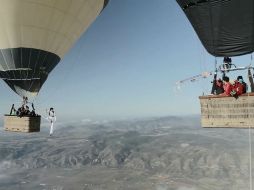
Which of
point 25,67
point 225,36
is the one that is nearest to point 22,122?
point 25,67

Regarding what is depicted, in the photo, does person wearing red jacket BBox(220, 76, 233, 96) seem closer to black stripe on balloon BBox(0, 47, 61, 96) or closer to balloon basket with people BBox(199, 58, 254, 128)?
balloon basket with people BBox(199, 58, 254, 128)

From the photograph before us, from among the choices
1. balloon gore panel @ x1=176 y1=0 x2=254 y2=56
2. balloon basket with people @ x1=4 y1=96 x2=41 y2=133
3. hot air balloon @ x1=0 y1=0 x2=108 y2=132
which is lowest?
balloon basket with people @ x1=4 y1=96 x2=41 y2=133

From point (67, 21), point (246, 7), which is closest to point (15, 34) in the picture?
point (67, 21)

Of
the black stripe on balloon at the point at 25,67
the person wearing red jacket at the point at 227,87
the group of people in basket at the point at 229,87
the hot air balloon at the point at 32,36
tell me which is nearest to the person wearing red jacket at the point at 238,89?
the group of people in basket at the point at 229,87

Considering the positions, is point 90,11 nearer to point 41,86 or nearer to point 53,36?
point 53,36

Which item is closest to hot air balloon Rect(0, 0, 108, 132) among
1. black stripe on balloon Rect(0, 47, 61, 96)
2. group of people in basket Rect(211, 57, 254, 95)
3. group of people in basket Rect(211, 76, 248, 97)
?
black stripe on balloon Rect(0, 47, 61, 96)

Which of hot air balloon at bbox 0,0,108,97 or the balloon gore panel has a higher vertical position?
hot air balloon at bbox 0,0,108,97

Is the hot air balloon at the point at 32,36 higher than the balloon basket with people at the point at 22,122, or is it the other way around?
the hot air balloon at the point at 32,36

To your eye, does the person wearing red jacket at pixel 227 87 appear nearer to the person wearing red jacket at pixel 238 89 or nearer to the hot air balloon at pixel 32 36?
the person wearing red jacket at pixel 238 89

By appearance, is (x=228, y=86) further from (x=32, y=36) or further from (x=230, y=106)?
(x=32, y=36)
